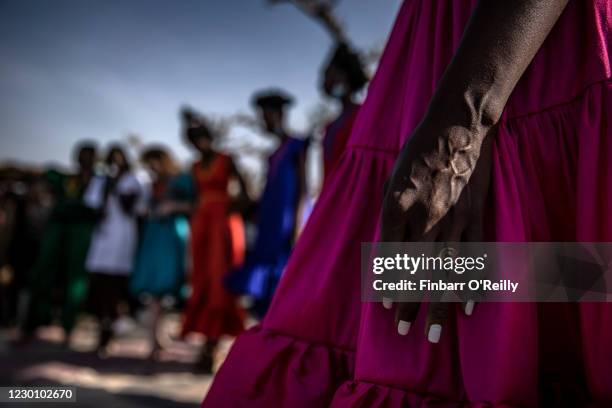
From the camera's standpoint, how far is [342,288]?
950 mm

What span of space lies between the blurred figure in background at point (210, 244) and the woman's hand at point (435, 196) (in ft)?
11.9

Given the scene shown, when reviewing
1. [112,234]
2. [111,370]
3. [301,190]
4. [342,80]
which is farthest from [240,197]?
[111,370]

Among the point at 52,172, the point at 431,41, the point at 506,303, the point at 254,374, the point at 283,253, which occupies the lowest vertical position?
the point at 254,374

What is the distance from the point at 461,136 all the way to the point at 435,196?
104 mm

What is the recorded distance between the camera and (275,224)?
Answer: 3.72 metres

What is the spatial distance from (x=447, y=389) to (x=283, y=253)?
2880mm

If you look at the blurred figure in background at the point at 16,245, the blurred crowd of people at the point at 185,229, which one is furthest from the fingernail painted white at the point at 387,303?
the blurred figure in background at the point at 16,245

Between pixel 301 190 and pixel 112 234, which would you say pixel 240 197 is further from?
pixel 112 234

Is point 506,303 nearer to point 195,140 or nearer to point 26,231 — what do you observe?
point 195,140

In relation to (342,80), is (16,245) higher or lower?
lower

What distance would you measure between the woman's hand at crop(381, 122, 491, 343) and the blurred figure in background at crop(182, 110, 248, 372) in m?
3.63

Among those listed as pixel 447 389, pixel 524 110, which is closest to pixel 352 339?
pixel 447 389

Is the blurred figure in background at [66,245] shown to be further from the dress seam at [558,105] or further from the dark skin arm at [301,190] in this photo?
the dress seam at [558,105]

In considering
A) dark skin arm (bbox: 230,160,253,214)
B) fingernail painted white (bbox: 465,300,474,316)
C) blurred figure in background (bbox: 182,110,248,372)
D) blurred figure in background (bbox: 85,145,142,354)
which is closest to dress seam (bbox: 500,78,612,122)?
fingernail painted white (bbox: 465,300,474,316)
